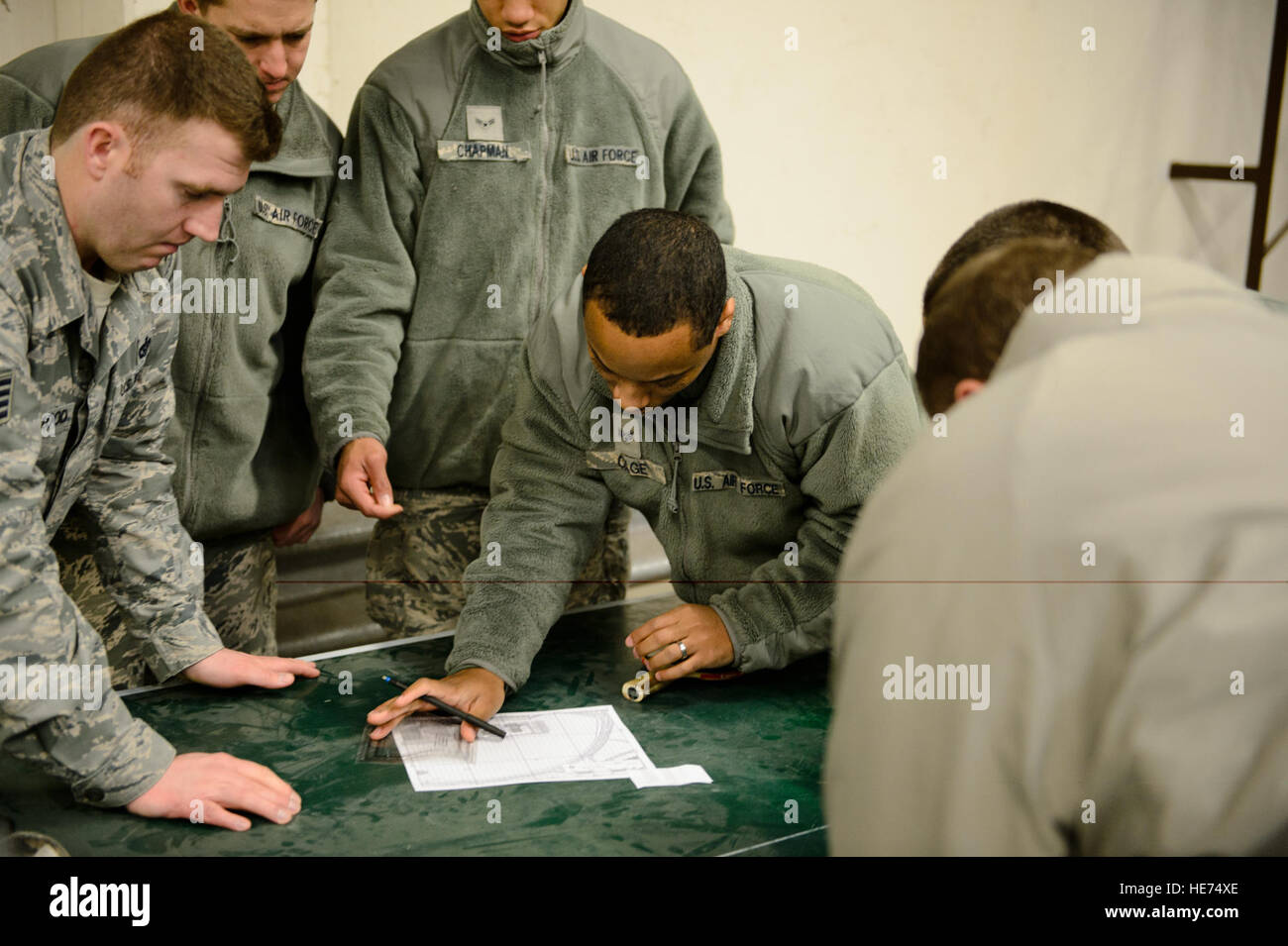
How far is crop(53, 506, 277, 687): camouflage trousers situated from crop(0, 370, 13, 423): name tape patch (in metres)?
0.64

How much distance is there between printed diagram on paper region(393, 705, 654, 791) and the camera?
1279 mm

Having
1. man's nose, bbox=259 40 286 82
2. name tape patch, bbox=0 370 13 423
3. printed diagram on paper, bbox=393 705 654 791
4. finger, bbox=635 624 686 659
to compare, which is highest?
man's nose, bbox=259 40 286 82

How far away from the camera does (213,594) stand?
1956 mm

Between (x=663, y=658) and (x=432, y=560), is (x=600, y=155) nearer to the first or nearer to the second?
(x=432, y=560)

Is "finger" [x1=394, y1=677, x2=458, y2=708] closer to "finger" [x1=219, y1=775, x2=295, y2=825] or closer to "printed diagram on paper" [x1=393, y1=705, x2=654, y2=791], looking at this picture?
"printed diagram on paper" [x1=393, y1=705, x2=654, y2=791]

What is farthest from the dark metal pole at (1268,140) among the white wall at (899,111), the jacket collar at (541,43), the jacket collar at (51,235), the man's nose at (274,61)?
the jacket collar at (51,235)

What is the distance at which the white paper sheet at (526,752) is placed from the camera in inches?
50.4

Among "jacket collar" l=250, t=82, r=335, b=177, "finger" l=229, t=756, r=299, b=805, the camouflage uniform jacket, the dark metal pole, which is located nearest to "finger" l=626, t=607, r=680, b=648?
"finger" l=229, t=756, r=299, b=805

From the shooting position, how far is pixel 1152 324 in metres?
0.76

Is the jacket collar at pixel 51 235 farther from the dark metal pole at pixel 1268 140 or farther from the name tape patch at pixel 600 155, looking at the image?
the dark metal pole at pixel 1268 140

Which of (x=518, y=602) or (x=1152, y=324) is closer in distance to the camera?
(x=1152, y=324)

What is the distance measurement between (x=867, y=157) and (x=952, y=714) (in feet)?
9.46
